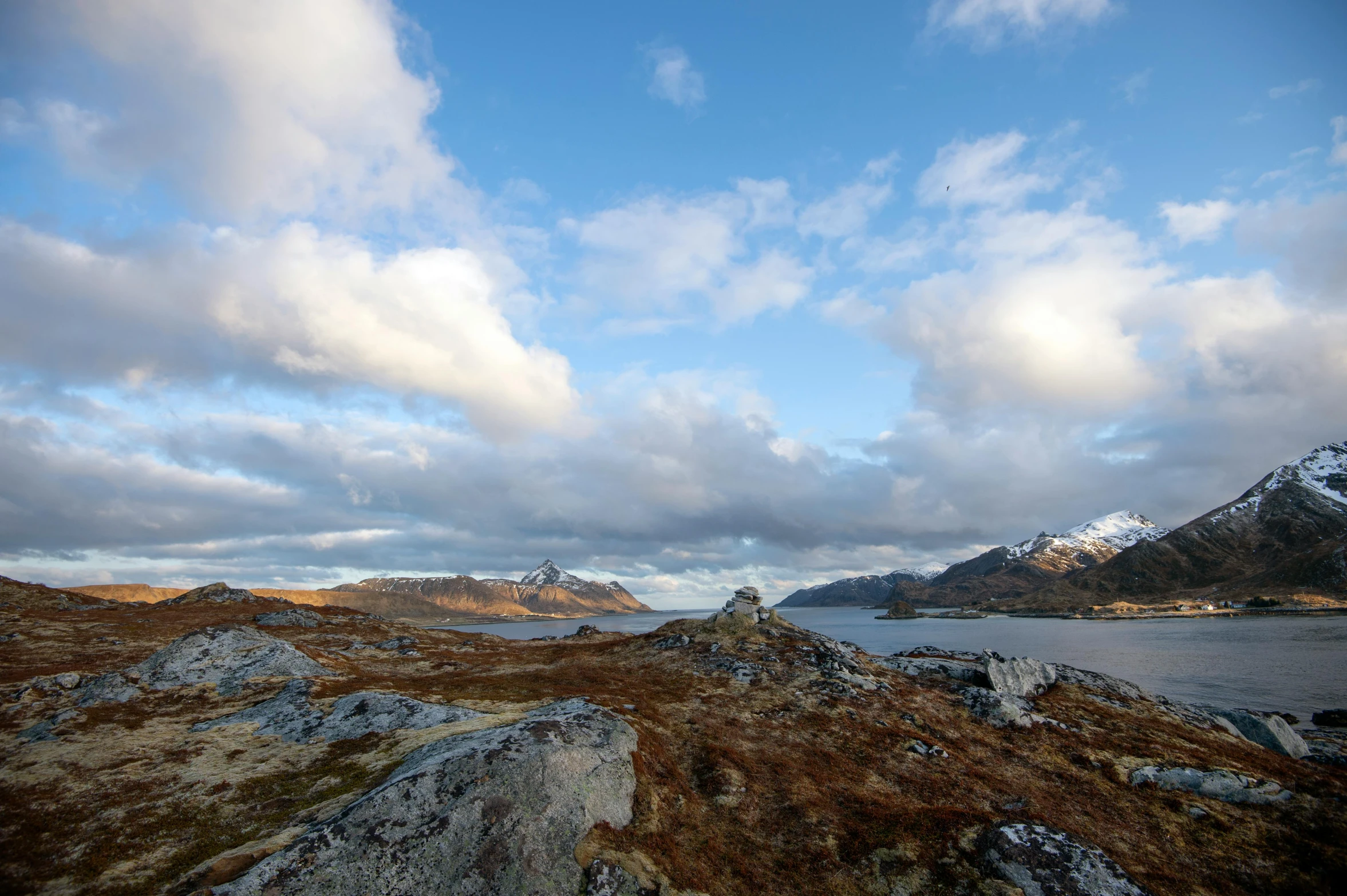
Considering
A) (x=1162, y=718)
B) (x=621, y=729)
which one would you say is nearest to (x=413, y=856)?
(x=621, y=729)

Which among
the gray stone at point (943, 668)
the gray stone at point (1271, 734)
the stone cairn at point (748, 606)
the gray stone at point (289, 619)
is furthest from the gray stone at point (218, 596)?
the gray stone at point (1271, 734)

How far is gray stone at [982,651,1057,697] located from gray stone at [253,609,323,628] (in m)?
82.9

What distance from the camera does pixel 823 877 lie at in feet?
60.2

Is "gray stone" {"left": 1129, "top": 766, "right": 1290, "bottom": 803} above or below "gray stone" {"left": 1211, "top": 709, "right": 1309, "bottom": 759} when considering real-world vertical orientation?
above

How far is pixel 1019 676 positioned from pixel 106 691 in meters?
59.8

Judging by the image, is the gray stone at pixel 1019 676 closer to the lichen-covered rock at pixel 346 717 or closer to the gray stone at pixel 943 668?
the gray stone at pixel 943 668

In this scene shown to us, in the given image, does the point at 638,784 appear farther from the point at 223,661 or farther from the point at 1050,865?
the point at 223,661

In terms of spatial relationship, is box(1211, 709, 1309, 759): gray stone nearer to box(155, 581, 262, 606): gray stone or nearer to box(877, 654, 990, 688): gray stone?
box(877, 654, 990, 688): gray stone

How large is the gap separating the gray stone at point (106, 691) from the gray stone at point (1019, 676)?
5592 cm

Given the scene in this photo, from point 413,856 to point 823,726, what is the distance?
23.9 meters

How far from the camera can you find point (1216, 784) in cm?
2659

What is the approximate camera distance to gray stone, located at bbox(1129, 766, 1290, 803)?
2572 centimetres

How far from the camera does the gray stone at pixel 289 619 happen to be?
79.2m

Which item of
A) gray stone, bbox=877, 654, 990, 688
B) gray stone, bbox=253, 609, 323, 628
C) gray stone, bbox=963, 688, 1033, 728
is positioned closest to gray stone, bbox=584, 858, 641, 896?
gray stone, bbox=963, 688, 1033, 728
